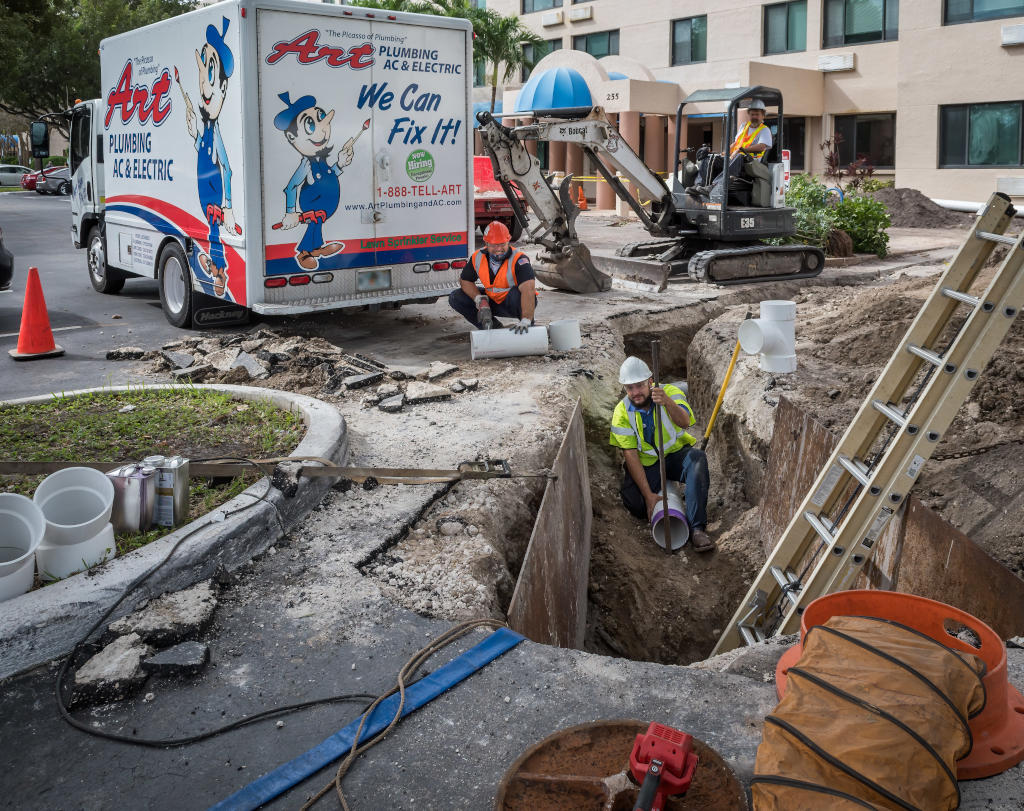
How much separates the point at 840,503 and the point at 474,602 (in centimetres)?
228

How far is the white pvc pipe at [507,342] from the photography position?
934cm

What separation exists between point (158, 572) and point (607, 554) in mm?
4018

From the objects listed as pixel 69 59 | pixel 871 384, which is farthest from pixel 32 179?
pixel 871 384

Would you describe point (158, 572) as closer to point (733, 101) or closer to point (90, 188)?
point (90, 188)

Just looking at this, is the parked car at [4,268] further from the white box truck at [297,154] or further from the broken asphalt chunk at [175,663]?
the broken asphalt chunk at [175,663]

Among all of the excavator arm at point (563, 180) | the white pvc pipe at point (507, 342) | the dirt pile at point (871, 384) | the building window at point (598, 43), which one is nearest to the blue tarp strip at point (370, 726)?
the dirt pile at point (871, 384)

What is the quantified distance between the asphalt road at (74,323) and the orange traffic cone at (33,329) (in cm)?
11

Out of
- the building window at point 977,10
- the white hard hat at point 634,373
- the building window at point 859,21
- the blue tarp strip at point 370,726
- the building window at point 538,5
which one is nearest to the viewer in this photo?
the blue tarp strip at point 370,726

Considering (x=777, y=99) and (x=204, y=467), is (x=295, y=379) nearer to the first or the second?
(x=204, y=467)

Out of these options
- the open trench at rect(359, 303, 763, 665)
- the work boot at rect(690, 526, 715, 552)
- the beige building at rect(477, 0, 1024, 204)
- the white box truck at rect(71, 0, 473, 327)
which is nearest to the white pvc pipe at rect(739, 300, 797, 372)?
the open trench at rect(359, 303, 763, 665)

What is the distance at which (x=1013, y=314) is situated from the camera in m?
4.33

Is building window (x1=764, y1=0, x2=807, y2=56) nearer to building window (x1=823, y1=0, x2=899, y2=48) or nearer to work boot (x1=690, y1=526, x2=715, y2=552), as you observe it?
building window (x1=823, y1=0, x2=899, y2=48)

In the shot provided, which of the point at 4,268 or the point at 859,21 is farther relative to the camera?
the point at 859,21

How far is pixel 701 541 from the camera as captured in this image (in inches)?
294
